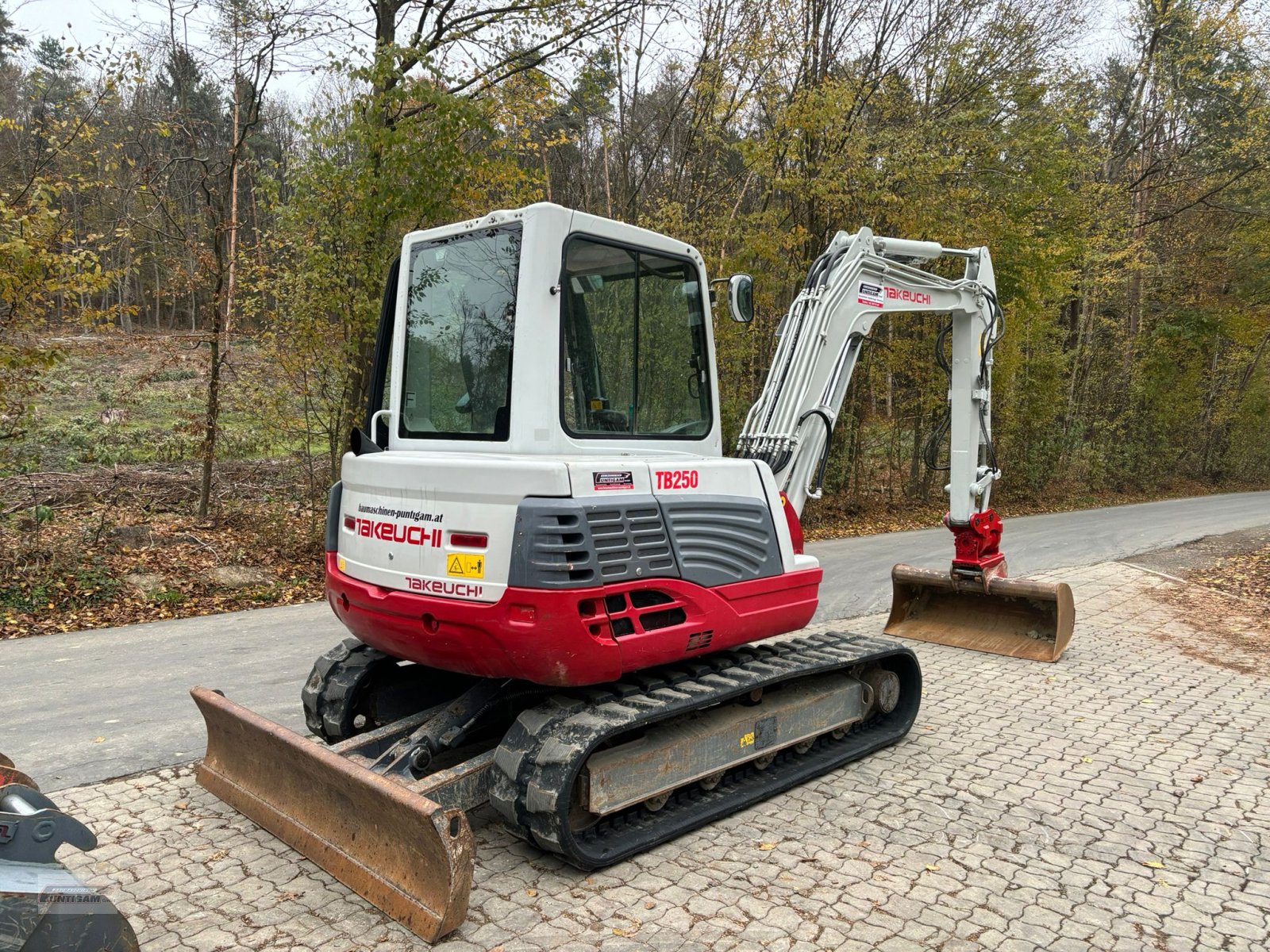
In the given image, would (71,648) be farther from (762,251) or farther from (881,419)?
(881,419)

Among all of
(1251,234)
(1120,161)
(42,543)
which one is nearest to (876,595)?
(42,543)

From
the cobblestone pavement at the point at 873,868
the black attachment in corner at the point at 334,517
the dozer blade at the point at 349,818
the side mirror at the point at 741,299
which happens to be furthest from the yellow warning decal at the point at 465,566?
the side mirror at the point at 741,299

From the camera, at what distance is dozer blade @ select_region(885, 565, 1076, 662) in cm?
688

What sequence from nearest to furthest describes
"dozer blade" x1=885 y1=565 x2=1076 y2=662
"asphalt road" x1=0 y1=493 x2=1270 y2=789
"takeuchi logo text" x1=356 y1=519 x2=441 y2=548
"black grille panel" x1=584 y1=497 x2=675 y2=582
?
"black grille panel" x1=584 y1=497 x2=675 y2=582 → "takeuchi logo text" x1=356 y1=519 x2=441 y2=548 → "asphalt road" x1=0 y1=493 x2=1270 y2=789 → "dozer blade" x1=885 y1=565 x2=1076 y2=662

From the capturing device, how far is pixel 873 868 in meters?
3.60

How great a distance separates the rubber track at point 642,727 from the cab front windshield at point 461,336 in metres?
1.25

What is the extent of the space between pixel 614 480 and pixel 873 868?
6.22 feet

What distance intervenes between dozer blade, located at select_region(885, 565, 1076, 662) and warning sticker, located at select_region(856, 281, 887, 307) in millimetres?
2535

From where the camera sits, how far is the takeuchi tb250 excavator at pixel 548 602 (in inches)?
136

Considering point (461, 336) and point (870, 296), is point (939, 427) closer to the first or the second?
point (870, 296)

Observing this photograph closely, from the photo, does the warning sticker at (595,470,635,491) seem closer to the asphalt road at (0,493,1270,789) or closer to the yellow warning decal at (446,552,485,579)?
the yellow warning decal at (446,552,485,579)

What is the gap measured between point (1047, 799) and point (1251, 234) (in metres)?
25.4

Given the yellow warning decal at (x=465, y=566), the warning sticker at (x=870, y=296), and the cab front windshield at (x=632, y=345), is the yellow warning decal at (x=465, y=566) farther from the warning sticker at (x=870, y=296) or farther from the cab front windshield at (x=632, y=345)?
the warning sticker at (x=870, y=296)

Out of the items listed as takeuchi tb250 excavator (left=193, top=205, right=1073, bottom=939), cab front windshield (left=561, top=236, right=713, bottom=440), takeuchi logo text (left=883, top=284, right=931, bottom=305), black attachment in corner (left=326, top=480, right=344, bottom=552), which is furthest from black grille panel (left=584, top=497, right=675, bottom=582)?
takeuchi logo text (left=883, top=284, right=931, bottom=305)
